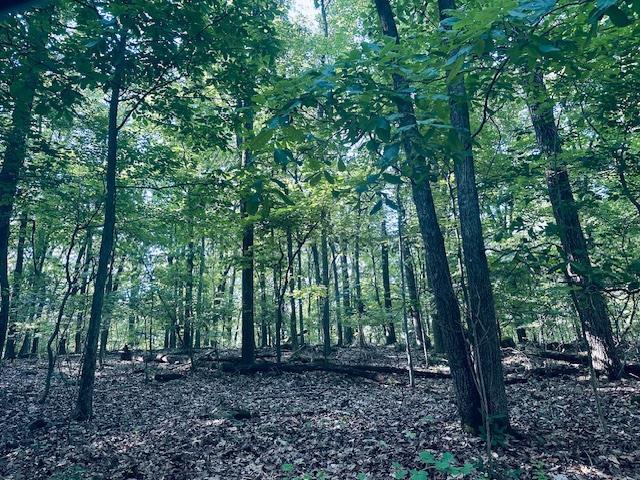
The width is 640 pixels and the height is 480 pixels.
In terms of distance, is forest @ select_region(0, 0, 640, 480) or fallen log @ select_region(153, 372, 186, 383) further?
fallen log @ select_region(153, 372, 186, 383)

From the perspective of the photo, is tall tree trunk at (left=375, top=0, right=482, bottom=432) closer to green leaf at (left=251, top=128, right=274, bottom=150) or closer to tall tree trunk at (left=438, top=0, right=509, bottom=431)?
tall tree trunk at (left=438, top=0, right=509, bottom=431)

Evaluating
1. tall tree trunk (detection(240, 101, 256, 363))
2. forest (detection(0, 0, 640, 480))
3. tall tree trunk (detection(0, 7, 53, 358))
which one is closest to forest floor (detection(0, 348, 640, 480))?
forest (detection(0, 0, 640, 480))

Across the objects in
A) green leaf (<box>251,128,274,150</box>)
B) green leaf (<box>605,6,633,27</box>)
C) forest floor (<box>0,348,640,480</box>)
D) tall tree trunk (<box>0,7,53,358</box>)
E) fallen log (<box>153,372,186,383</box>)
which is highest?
tall tree trunk (<box>0,7,53,358</box>)

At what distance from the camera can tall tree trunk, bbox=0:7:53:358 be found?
457cm

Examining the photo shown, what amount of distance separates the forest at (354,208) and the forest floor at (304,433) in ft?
0.17

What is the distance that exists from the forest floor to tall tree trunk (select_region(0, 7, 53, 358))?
3.54m

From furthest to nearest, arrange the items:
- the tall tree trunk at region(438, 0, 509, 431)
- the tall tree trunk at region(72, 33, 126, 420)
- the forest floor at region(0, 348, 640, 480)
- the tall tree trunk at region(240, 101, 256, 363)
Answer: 1. the tall tree trunk at region(240, 101, 256, 363)
2. the tall tree trunk at region(72, 33, 126, 420)
3. the tall tree trunk at region(438, 0, 509, 431)
4. the forest floor at region(0, 348, 640, 480)

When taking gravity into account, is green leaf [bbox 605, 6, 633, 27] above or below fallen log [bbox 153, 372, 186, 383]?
above

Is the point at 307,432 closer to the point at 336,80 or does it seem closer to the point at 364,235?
the point at 336,80

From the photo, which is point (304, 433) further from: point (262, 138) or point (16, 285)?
point (16, 285)

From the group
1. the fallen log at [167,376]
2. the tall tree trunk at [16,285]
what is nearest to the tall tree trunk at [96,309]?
the tall tree trunk at [16,285]

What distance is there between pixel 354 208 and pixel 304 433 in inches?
170

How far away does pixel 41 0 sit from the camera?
1.14 m

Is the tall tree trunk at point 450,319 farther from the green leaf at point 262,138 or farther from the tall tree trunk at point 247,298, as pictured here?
the tall tree trunk at point 247,298
